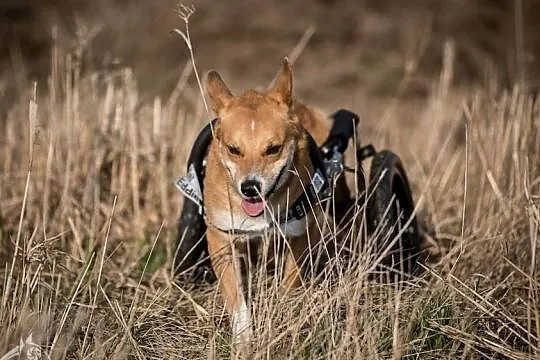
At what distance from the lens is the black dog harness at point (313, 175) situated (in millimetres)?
4930

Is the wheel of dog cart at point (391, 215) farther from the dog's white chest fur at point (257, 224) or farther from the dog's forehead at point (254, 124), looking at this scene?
the dog's forehead at point (254, 124)

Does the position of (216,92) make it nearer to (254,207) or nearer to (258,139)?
(258,139)

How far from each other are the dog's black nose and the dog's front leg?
0.24 meters

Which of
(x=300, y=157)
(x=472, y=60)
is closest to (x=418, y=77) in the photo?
(x=472, y=60)

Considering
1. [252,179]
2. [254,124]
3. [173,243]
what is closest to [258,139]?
[254,124]

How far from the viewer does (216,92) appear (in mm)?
5082

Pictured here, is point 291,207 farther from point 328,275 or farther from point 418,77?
point 418,77

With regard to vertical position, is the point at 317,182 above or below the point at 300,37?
above

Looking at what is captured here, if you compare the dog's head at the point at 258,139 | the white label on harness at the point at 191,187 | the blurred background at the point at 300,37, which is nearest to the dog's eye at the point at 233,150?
the dog's head at the point at 258,139

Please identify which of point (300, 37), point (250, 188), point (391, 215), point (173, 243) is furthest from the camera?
point (300, 37)

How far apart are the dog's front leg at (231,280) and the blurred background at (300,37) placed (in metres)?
7.86

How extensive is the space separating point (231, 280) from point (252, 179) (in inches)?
21.5

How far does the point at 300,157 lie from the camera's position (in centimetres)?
503

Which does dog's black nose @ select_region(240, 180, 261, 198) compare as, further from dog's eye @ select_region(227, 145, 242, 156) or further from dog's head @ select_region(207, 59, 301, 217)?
dog's eye @ select_region(227, 145, 242, 156)
